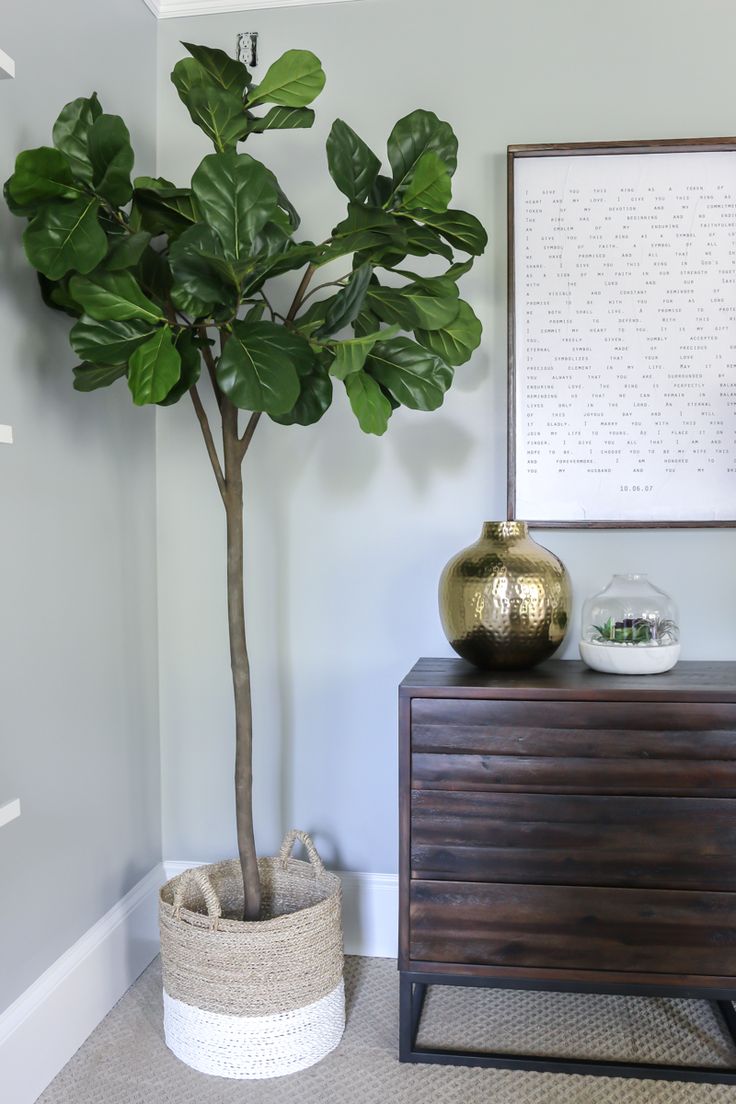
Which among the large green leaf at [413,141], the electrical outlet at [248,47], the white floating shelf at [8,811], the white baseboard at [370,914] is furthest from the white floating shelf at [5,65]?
the white baseboard at [370,914]

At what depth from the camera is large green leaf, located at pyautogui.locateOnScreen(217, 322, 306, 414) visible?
1529 mm

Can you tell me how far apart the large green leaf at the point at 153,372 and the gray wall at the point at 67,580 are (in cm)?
26

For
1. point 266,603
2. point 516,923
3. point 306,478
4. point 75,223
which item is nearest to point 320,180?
point 306,478

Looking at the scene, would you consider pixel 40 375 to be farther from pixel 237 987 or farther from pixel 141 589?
pixel 237 987

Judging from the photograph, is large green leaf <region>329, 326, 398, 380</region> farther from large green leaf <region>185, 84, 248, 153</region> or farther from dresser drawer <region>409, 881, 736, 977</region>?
dresser drawer <region>409, 881, 736, 977</region>

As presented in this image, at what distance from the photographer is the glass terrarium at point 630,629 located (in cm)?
189

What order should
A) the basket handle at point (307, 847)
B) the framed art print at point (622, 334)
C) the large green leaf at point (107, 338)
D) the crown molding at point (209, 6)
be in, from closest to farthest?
the large green leaf at point (107, 338) < the basket handle at point (307, 847) < the framed art print at point (622, 334) < the crown molding at point (209, 6)

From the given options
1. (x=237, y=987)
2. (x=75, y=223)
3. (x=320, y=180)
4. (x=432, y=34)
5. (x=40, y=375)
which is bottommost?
(x=237, y=987)

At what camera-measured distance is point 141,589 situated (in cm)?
225

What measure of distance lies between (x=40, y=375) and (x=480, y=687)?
40.7 inches

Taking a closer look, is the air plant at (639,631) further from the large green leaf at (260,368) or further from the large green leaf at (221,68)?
the large green leaf at (221,68)

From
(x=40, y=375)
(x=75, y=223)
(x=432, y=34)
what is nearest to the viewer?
(x=75, y=223)

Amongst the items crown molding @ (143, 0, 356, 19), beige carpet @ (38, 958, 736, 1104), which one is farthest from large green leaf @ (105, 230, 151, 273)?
beige carpet @ (38, 958, 736, 1104)

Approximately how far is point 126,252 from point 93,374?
25 cm
